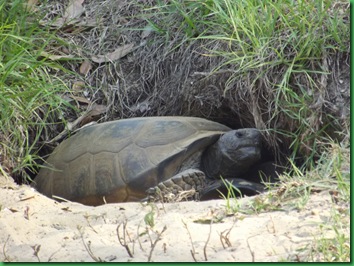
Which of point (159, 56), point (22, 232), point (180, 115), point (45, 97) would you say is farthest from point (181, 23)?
point (22, 232)

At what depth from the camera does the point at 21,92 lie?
197 inches

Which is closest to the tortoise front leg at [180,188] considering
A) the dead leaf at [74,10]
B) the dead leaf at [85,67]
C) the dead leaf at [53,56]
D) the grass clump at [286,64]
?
the grass clump at [286,64]

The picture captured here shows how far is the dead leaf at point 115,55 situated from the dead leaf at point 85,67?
0.06m

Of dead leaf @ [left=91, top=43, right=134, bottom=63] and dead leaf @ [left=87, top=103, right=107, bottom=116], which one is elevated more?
dead leaf @ [left=91, top=43, right=134, bottom=63]

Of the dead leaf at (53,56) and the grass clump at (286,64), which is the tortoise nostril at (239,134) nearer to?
the grass clump at (286,64)

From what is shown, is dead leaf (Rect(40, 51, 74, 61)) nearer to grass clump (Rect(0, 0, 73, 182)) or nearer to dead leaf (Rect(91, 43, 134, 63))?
grass clump (Rect(0, 0, 73, 182))

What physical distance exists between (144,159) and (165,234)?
1657 millimetres

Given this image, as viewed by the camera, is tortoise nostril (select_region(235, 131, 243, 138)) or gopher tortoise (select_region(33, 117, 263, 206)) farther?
tortoise nostril (select_region(235, 131, 243, 138))

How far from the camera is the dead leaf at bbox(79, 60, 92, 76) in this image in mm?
6180

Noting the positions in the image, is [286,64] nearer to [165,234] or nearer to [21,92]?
[21,92]

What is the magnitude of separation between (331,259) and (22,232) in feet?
5.28

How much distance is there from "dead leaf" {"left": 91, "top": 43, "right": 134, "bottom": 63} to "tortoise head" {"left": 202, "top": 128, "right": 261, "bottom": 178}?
1249mm

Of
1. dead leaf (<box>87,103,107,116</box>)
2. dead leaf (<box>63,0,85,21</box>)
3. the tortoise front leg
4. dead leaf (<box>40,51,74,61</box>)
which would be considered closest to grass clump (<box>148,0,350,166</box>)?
the tortoise front leg

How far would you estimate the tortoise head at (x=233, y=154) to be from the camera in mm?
5289
